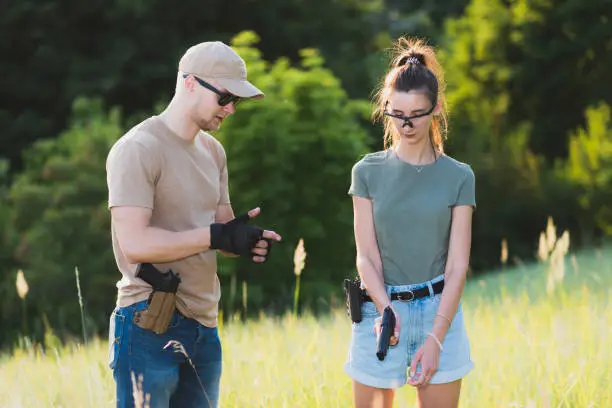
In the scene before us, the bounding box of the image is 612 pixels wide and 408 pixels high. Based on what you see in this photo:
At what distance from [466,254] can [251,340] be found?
11.5ft

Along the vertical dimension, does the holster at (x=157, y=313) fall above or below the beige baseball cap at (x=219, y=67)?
below

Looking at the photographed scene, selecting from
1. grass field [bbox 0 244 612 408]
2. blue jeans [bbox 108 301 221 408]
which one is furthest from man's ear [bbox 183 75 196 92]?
grass field [bbox 0 244 612 408]

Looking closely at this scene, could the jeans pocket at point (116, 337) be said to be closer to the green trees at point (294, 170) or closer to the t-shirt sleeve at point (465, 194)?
the t-shirt sleeve at point (465, 194)

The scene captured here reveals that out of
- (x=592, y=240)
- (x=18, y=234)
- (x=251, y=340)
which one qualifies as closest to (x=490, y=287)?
(x=592, y=240)

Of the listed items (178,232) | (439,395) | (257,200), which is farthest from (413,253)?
(257,200)

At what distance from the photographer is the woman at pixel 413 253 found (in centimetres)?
337

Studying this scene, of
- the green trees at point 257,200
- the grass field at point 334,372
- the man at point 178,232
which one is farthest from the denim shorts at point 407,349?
the green trees at point 257,200

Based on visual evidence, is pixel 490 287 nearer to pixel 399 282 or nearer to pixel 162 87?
pixel 162 87

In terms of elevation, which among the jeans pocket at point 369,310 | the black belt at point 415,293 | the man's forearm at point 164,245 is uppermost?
the man's forearm at point 164,245

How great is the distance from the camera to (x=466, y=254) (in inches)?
134

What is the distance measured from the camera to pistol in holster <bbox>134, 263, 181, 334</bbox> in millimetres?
3229

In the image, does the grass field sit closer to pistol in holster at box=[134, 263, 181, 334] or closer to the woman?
the woman

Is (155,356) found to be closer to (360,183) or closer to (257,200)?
(360,183)

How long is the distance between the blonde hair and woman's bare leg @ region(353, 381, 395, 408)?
959 mm
